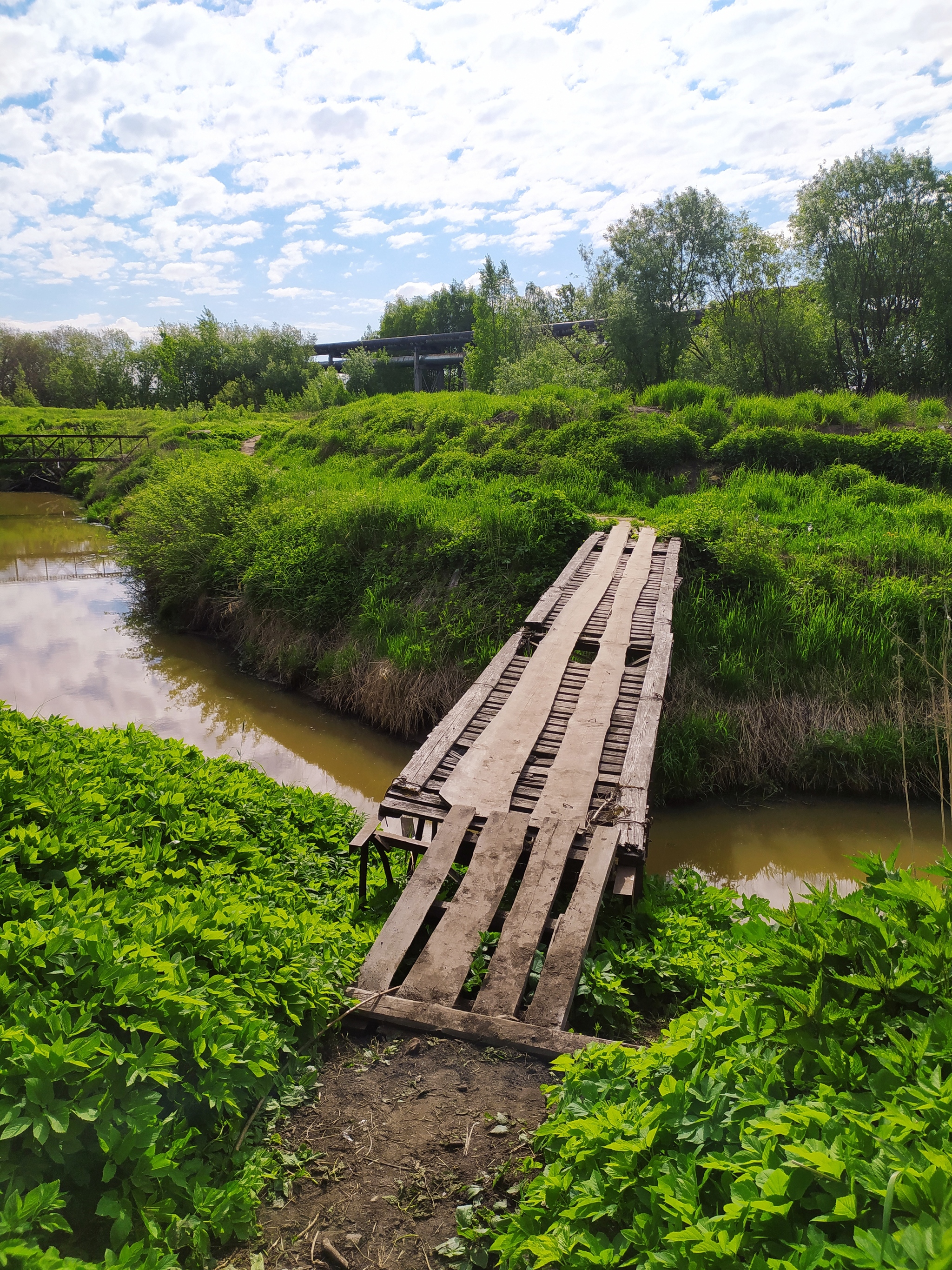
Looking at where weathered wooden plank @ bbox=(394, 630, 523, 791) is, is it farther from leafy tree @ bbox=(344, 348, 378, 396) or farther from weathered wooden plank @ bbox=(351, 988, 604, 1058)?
leafy tree @ bbox=(344, 348, 378, 396)

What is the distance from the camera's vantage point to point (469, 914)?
367 cm

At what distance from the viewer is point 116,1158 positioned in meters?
1.96

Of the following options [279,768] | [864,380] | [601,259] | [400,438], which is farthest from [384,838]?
[601,259]

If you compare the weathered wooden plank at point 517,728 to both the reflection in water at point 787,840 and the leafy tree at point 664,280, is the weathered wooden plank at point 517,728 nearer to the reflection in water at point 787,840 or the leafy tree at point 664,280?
the reflection in water at point 787,840

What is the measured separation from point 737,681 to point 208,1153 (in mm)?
6529

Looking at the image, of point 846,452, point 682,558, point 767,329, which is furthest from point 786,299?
point 682,558

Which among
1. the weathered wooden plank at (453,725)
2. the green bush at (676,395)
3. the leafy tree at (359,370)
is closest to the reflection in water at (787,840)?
the weathered wooden plank at (453,725)

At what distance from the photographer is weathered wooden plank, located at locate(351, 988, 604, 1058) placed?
2.96 meters

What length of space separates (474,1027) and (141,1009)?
4.41 ft

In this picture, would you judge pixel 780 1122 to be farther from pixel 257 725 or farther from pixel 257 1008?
pixel 257 725

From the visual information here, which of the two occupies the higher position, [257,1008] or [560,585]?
[560,585]

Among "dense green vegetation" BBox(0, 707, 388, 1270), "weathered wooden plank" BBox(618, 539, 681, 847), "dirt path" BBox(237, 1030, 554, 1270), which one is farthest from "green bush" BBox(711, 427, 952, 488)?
"dirt path" BBox(237, 1030, 554, 1270)

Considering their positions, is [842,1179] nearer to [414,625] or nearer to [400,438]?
[414,625]

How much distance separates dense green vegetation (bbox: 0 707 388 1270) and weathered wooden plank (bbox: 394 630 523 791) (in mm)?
875
